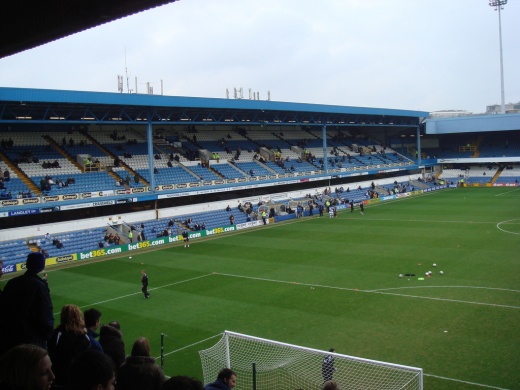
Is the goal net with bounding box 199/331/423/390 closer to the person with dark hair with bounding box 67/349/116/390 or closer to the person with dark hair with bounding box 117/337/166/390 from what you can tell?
the person with dark hair with bounding box 117/337/166/390

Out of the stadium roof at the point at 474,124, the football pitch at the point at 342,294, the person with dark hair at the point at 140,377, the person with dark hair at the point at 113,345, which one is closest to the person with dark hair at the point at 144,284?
the football pitch at the point at 342,294

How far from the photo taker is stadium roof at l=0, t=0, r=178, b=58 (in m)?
7.26

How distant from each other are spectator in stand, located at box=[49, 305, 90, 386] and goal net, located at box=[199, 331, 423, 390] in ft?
18.9

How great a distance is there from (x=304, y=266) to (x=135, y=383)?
21.6 meters

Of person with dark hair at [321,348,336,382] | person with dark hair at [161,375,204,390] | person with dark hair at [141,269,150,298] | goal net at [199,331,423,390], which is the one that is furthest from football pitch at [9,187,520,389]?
person with dark hair at [161,375,204,390]

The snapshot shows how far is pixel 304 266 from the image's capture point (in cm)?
2572

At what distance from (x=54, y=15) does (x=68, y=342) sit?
16.9 ft

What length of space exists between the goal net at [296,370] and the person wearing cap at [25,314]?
5.88m

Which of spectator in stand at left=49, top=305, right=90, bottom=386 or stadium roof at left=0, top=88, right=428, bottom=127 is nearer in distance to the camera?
spectator in stand at left=49, top=305, right=90, bottom=386

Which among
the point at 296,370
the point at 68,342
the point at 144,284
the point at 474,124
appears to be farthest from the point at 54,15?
the point at 474,124

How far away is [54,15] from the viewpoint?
25.4 ft

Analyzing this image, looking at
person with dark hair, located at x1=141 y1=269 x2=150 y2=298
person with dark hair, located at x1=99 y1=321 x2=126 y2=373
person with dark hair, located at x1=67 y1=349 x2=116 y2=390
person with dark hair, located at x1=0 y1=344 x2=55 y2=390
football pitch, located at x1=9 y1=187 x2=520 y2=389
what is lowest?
football pitch, located at x1=9 y1=187 x2=520 y2=389

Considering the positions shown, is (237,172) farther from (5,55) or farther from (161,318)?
(5,55)

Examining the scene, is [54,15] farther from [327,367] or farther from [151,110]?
[151,110]
